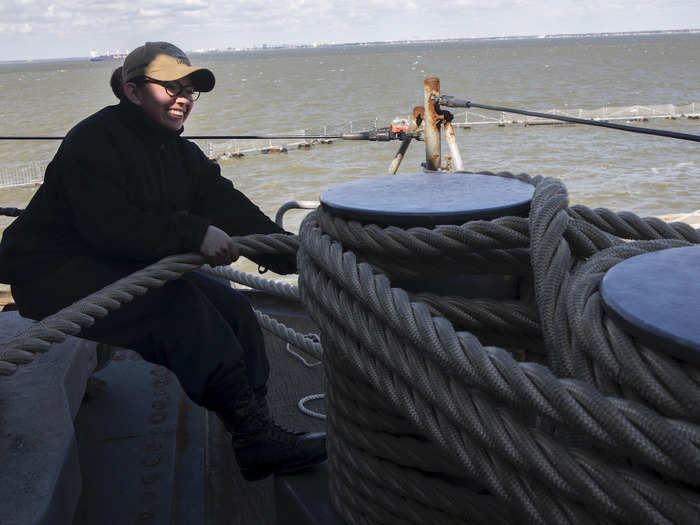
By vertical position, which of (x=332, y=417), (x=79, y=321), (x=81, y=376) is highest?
(x=79, y=321)

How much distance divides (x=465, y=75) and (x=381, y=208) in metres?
66.5

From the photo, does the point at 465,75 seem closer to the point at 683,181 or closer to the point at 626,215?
the point at 683,181

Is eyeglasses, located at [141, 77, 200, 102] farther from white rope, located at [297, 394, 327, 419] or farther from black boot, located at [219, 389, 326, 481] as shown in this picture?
white rope, located at [297, 394, 327, 419]

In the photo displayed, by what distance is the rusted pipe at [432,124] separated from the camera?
618 centimetres

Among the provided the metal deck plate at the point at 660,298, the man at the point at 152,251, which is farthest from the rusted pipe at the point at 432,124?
the metal deck plate at the point at 660,298

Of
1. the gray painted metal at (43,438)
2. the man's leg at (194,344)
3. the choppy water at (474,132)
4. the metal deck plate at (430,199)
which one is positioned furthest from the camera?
the choppy water at (474,132)

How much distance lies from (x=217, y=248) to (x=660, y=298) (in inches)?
49.0

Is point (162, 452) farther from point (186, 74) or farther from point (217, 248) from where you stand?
point (186, 74)

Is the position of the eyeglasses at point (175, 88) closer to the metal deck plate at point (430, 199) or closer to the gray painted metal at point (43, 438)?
the gray painted metal at point (43, 438)

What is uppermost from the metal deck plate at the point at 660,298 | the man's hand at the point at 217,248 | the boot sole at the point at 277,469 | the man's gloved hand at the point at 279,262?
the metal deck plate at the point at 660,298

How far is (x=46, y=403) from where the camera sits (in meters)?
1.78

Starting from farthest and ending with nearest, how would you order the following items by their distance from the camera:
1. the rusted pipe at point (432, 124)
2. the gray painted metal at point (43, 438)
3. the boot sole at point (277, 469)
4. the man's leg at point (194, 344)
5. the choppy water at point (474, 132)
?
1. the choppy water at point (474, 132)
2. the rusted pipe at point (432, 124)
3. the man's leg at point (194, 344)
4. the boot sole at point (277, 469)
5. the gray painted metal at point (43, 438)

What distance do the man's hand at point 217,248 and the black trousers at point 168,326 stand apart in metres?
0.13

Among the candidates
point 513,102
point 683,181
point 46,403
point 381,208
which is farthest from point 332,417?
point 513,102
